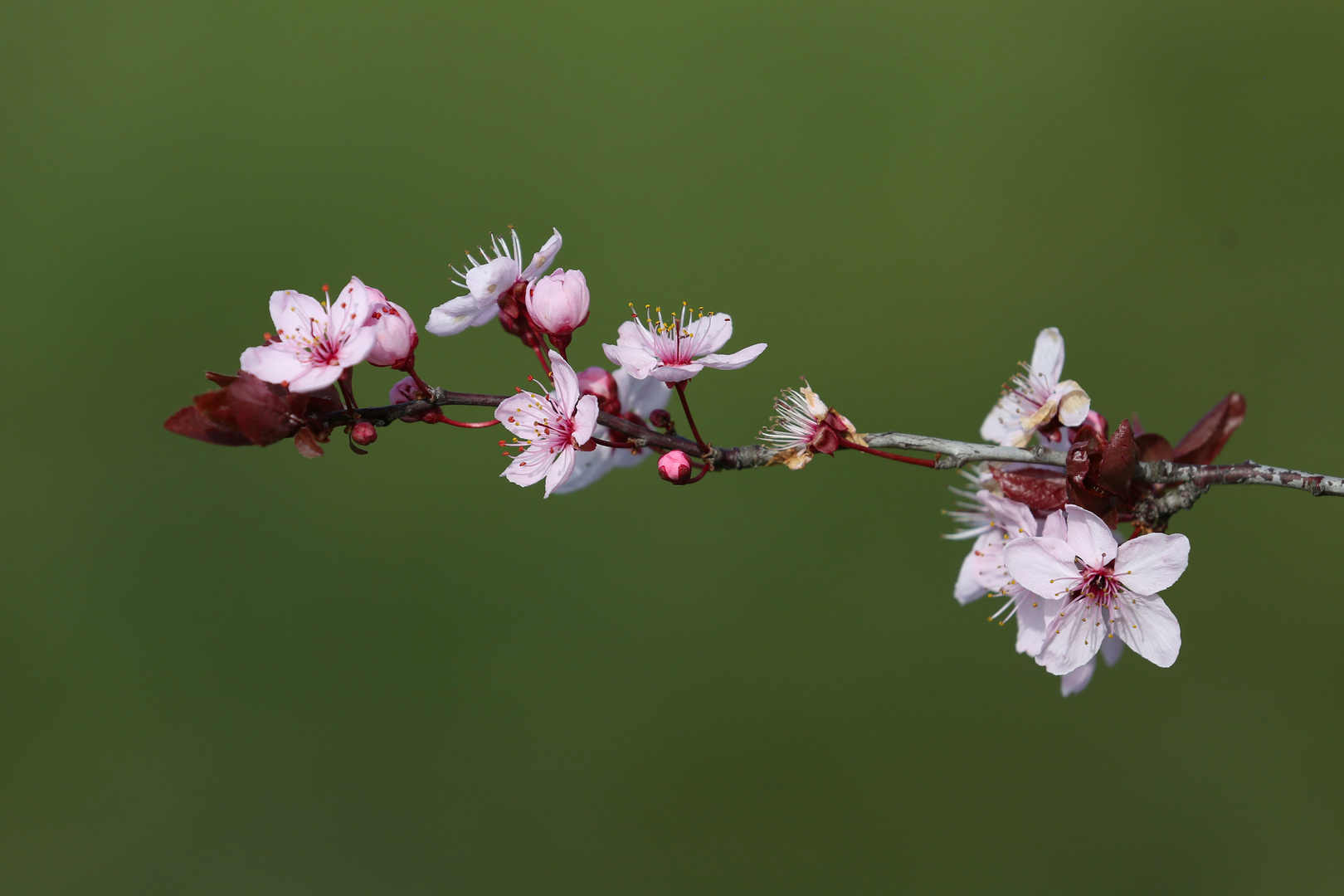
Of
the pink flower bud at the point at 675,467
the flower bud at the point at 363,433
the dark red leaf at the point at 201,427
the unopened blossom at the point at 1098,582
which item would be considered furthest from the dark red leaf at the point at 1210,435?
the dark red leaf at the point at 201,427

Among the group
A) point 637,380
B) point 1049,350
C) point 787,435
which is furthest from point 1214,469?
point 637,380

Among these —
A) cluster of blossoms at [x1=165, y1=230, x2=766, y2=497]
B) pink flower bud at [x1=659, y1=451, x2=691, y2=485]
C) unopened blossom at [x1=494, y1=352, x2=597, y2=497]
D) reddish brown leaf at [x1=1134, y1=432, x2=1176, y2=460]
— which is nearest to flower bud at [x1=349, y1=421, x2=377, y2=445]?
cluster of blossoms at [x1=165, y1=230, x2=766, y2=497]

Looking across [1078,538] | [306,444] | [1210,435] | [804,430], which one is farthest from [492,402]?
[1210,435]

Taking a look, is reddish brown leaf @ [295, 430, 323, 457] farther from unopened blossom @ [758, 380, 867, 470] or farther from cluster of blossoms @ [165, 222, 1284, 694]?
unopened blossom @ [758, 380, 867, 470]

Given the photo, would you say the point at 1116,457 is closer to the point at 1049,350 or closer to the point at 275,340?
the point at 1049,350

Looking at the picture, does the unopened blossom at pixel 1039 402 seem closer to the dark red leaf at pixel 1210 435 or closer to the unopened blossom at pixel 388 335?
the dark red leaf at pixel 1210 435

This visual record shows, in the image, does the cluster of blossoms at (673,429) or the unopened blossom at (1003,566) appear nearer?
the cluster of blossoms at (673,429)
